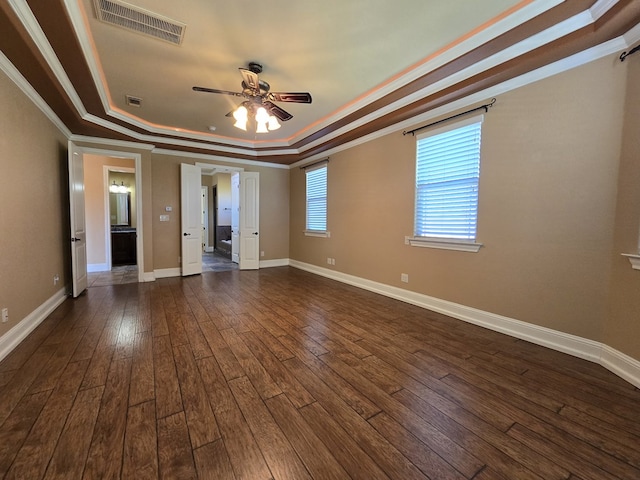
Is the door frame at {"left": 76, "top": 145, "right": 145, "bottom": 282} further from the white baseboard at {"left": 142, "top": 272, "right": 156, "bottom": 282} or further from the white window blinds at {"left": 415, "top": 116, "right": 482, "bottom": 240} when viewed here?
the white window blinds at {"left": 415, "top": 116, "right": 482, "bottom": 240}

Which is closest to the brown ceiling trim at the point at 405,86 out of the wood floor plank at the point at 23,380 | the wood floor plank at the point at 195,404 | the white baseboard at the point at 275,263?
the wood floor plank at the point at 23,380

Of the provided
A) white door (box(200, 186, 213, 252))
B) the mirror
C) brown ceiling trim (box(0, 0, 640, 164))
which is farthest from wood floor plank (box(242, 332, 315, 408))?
white door (box(200, 186, 213, 252))

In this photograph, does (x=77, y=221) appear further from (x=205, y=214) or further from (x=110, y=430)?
(x=205, y=214)

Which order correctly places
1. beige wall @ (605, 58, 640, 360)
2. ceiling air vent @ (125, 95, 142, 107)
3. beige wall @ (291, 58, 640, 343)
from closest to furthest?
beige wall @ (605, 58, 640, 360), beige wall @ (291, 58, 640, 343), ceiling air vent @ (125, 95, 142, 107)

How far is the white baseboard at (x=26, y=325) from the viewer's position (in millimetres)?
2385

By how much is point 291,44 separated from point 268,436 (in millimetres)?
3122

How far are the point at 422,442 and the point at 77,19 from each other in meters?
3.84

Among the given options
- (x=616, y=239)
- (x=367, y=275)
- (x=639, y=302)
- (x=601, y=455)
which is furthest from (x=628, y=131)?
(x=367, y=275)

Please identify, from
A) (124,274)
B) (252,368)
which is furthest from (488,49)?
(124,274)

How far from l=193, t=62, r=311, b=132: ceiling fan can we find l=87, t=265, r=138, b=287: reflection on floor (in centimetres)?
412

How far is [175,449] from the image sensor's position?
4.68 ft

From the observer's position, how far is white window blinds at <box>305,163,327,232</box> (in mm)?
5785

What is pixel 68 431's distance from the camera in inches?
60.1

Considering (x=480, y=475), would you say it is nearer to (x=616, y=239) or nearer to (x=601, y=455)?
(x=601, y=455)
